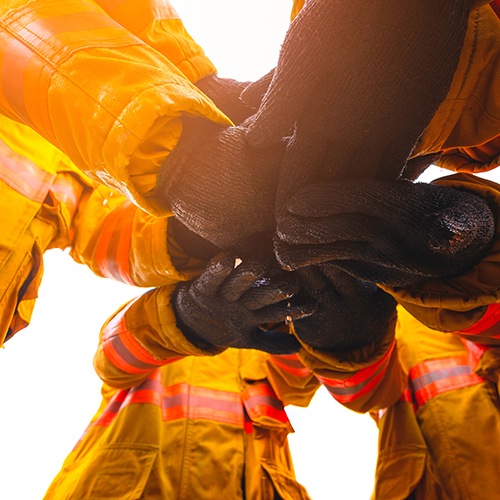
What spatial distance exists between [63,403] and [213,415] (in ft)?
2.18

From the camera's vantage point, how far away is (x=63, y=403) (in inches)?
60.7

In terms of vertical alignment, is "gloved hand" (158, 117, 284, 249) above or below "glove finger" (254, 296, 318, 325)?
above

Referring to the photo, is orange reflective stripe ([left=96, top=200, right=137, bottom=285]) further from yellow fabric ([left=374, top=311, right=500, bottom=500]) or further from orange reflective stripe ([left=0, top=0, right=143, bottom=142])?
yellow fabric ([left=374, top=311, right=500, bottom=500])

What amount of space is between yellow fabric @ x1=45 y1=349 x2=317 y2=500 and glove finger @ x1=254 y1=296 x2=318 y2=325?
83 cm

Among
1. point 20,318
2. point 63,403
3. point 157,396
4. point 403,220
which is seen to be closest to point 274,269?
point 403,220

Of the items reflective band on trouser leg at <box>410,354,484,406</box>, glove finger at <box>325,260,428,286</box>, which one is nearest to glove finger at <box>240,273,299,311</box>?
glove finger at <box>325,260,428,286</box>

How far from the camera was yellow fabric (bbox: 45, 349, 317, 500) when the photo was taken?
1.26 meters

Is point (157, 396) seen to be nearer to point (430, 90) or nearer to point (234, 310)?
point (234, 310)

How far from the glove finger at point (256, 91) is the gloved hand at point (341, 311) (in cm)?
45

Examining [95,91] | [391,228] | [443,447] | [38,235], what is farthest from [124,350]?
[443,447]

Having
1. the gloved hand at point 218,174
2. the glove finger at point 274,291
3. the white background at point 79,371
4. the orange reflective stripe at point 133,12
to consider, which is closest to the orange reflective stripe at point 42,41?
the orange reflective stripe at point 133,12

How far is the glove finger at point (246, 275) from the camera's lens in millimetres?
840

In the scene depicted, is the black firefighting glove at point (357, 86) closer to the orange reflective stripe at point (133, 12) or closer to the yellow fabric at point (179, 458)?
the orange reflective stripe at point (133, 12)

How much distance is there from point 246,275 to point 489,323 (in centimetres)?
58
